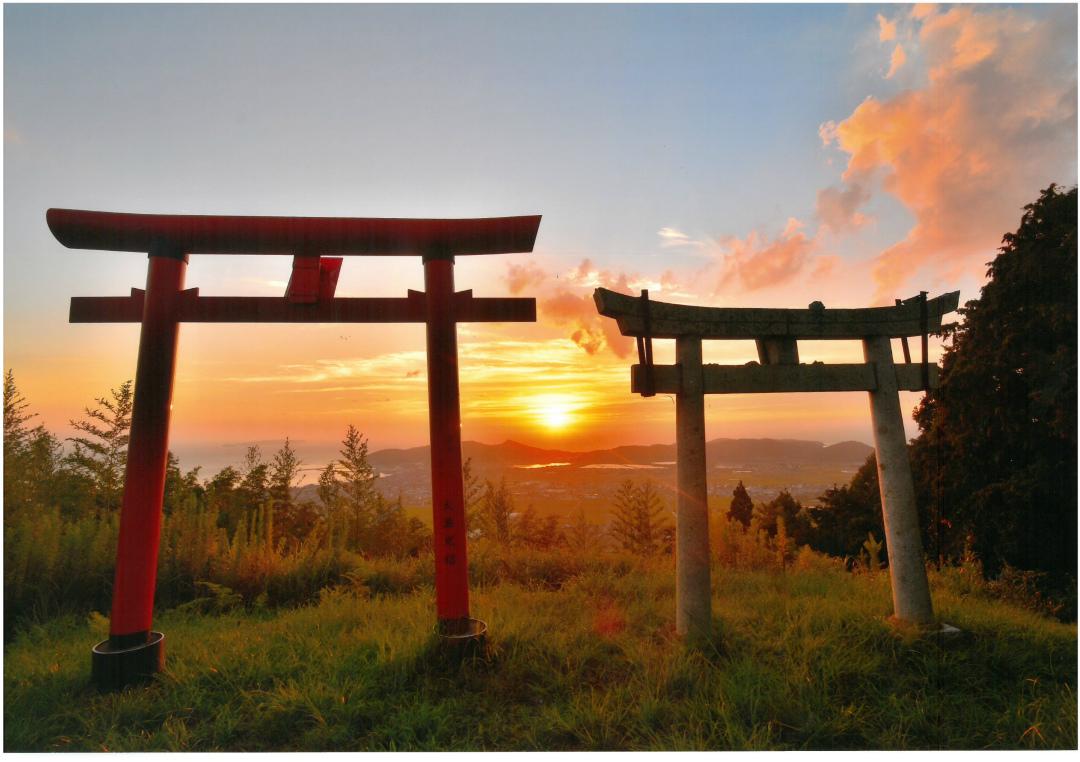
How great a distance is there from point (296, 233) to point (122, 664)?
3.20m

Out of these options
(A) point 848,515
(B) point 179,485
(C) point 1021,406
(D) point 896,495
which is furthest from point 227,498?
(A) point 848,515

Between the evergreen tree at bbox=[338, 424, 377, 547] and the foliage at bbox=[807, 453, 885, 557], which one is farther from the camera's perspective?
the foliage at bbox=[807, 453, 885, 557]

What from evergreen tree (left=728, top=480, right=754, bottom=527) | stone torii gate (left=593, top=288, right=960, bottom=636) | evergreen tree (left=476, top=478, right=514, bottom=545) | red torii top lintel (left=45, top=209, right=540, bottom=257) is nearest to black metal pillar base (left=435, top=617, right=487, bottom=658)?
stone torii gate (left=593, top=288, right=960, bottom=636)

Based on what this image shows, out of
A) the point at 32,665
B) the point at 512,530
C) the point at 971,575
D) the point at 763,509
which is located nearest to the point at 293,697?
the point at 32,665

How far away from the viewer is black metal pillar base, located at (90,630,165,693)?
3924 millimetres

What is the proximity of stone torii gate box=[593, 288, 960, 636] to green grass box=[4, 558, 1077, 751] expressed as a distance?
0.48m

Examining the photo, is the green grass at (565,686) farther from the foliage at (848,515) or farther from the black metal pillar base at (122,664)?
the foliage at (848,515)

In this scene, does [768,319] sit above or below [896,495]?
above

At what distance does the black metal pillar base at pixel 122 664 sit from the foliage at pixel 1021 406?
915 cm

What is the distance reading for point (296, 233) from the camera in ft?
14.4

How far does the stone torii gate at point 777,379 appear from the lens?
4.59 meters

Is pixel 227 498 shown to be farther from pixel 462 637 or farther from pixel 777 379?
pixel 777 379

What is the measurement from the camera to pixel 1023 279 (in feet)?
29.8

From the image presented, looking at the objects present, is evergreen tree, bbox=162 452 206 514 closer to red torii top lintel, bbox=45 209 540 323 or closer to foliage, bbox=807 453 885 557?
red torii top lintel, bbox=45 209 540 323
